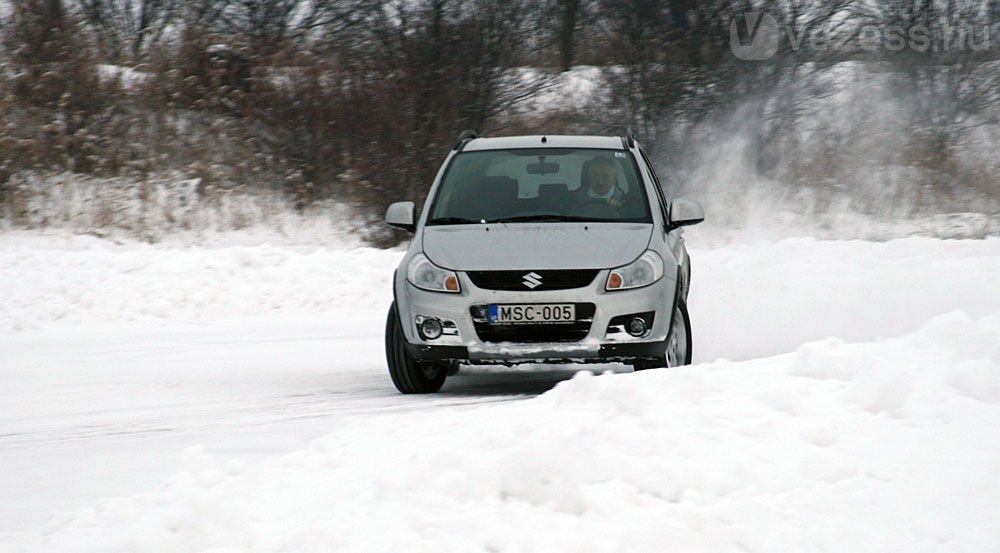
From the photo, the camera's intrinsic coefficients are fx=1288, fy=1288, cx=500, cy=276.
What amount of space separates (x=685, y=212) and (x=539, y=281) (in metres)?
1.37

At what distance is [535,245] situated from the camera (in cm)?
790

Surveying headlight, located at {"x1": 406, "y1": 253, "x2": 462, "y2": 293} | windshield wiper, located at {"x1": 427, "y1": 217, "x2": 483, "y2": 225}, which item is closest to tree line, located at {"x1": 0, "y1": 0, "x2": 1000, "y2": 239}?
windshield wiper, located at {"x1": 427, "y1": 217, "x2": 483, "y2": 225}

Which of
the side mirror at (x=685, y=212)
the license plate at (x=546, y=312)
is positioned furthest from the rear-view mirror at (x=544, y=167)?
the license plate at (x=546, y=312)

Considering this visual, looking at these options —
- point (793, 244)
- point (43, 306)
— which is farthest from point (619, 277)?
point (793, 244)

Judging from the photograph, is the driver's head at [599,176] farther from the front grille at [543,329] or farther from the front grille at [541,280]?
the front grille at [543,329]

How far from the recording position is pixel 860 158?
2448 centimetres

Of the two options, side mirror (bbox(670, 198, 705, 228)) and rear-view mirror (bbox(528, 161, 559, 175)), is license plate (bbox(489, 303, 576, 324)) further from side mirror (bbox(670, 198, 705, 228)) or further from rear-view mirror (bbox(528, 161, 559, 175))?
rear-view mirror (bbox(528, 161, 559, 175))

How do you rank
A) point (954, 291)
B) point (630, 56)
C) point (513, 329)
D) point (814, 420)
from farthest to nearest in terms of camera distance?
1. point (630, 56)
2. point (954, 291)
3. point (513, 329)
4. point (814, 420)

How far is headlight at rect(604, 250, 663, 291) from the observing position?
7.74 meters

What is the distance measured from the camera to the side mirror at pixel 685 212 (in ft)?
27.9

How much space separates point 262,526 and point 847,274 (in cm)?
1136

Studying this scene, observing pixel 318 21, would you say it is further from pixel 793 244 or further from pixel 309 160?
pixel 793 244

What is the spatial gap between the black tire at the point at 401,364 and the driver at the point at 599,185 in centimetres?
148

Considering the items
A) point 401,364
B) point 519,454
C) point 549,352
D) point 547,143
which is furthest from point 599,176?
point 519,454
